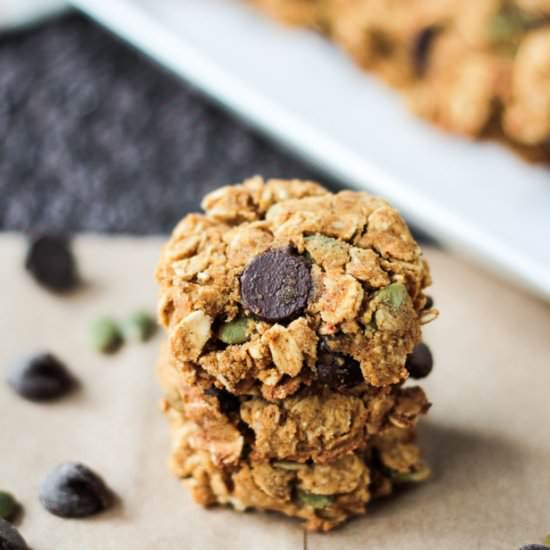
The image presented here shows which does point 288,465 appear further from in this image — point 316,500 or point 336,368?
point 336,368

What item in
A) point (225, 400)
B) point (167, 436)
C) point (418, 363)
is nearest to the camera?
point (225, 400)

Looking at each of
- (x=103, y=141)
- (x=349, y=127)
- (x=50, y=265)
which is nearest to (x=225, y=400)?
(x=50, y=265)

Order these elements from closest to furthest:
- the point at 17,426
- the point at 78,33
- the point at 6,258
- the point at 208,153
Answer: the point at 17,426 → the point at 6,258 → the point at 208,153 → the point at 78,33

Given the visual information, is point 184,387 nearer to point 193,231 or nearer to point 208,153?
point 193,231

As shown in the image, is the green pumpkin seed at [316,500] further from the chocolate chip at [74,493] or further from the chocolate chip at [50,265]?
the chocolate chip at [50,265]

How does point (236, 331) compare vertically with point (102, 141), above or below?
above

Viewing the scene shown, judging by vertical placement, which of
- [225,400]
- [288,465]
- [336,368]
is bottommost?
[288,465]

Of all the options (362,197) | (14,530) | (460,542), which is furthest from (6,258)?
(460,542)
